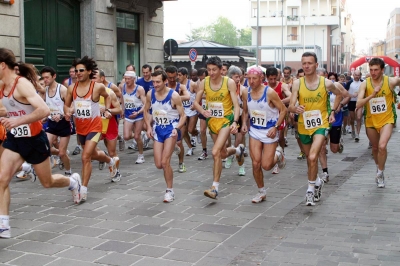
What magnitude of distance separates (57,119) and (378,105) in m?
5.01

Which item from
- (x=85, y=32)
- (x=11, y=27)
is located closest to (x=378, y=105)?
(x=11, y=27)

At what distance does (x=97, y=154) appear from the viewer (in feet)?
29.5

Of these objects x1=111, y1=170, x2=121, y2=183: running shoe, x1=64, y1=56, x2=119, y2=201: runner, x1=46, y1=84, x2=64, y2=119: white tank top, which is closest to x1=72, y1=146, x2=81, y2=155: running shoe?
x1=46, y1=84, x2=64, y2=119: white tank top

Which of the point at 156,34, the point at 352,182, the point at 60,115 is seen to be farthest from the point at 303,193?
the point at 156,34

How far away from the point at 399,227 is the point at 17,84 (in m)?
4.30

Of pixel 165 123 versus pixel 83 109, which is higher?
pixel 83 109

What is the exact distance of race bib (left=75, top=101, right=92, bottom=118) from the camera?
27.2 ft

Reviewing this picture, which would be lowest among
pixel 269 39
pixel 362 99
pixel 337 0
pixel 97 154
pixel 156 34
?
pixel 97 154

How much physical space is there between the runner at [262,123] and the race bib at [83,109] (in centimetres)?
217

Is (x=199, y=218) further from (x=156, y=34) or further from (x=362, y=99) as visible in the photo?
(x=156, y=34)

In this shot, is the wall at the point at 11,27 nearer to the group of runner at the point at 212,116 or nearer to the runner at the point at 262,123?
the group of runner at the point at 212,116

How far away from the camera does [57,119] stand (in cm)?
975

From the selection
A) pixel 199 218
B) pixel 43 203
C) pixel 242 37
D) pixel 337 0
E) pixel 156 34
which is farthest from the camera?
pixel 242 37

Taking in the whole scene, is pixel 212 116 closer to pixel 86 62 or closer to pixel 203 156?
pixel 86 62
